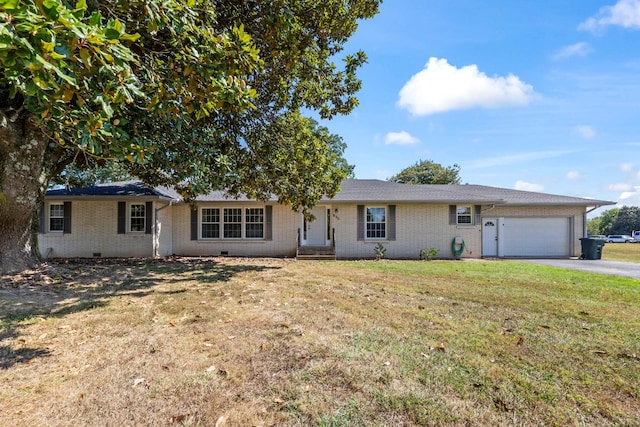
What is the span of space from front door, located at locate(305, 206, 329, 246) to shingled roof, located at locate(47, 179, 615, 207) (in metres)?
1.18

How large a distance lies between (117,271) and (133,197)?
504cm

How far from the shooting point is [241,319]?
480 centimetres

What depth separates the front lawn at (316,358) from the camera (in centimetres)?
249

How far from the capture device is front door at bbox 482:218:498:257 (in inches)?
636

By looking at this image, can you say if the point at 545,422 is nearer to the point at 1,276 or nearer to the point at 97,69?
the point at 97,69

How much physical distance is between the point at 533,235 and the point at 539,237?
1.05 ft

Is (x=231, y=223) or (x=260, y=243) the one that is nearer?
(x=260, y=243)

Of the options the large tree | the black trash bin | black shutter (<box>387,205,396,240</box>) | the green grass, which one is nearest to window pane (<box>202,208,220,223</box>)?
the large tree

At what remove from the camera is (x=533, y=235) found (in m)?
16.3

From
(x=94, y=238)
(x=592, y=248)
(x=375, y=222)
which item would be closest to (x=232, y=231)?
(x=94, y=238)

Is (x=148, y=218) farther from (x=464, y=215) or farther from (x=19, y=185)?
(x=464, y=215)

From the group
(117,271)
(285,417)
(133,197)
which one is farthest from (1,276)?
(285,417)

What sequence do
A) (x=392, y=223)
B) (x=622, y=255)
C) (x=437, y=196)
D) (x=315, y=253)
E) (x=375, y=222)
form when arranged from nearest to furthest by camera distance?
(x=315, y=253), (x=437, y=196), (x=392, y=223), (x=375, y=222), (x=622, y=255)

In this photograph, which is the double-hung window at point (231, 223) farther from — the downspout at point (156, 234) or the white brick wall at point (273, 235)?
the downspout at point (156, 234)
